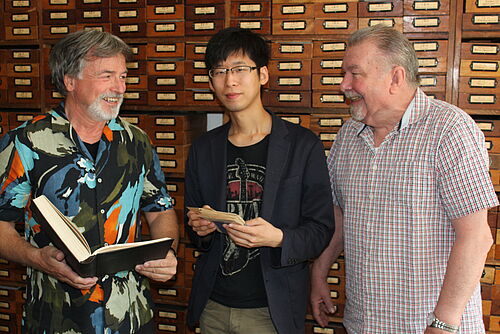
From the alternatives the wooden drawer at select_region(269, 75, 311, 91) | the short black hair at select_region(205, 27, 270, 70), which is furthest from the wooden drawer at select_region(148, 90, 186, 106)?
the short black hair at select_region(205, 27, 270, 70)

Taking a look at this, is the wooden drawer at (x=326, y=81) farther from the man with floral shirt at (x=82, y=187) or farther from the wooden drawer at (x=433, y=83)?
the man with floral shirt at (x=82, y=187)

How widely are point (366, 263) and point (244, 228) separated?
0.47 m

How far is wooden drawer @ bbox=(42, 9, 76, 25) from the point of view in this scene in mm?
2857

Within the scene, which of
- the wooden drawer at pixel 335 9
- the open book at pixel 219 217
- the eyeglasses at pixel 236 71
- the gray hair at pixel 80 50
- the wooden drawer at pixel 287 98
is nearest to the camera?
the open book at pixel 219 217

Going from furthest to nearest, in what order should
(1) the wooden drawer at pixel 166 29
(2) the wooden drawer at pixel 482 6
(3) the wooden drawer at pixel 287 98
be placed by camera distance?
1. (1) the wooden drawer at pixel 166 29
2. (3) the wooden drawer at pixel 287 98
3. (2) the wooden drawer at pixel 482 6

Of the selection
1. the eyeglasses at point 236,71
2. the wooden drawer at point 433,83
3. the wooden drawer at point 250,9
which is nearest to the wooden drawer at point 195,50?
the wooden drawer at point 250,9

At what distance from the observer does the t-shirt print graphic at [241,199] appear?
175 cm

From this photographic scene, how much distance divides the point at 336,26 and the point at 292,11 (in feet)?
0.80

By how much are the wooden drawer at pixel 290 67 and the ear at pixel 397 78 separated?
956 mm

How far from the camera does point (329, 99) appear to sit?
8.55 feet

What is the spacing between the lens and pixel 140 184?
5.79 feet

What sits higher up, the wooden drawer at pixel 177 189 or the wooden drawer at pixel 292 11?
the wooden drawer at pixel 292 11

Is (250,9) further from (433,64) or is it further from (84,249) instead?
(84,249)

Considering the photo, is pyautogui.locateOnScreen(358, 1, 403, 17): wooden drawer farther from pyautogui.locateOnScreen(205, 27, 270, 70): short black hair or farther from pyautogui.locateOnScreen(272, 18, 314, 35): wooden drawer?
pyautogui.locateOnScreen(205, 27, 270, 70): short black hair
